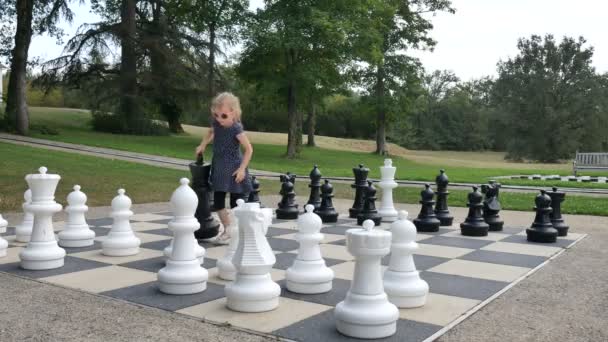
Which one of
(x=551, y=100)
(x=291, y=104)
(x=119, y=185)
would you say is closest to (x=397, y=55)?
(x=291, y=104)

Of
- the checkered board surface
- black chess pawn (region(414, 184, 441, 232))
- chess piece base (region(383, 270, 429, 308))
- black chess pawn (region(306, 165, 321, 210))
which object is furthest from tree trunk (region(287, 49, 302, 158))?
chess piece base (region(383, 270, 429, 308))

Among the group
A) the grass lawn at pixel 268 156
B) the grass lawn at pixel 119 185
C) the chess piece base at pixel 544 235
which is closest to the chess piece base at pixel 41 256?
the grass lawn at pixel 119 185

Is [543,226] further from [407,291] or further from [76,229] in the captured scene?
[76,229]

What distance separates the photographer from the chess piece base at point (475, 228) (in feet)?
17.5

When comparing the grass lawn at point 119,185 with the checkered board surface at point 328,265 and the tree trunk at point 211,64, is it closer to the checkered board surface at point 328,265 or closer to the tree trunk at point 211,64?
the checkered board surface at point 328,265

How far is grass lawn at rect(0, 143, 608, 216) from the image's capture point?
26.9 ft

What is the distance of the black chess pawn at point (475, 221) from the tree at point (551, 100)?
121 ft

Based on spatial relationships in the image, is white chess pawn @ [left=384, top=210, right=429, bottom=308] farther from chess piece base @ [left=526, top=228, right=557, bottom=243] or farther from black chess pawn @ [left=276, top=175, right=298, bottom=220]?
black chess pawn @ [left=276, top=175, right=298, bottom=220]

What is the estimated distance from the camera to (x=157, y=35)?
979 inches

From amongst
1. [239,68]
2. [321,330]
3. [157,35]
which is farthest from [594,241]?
[157,35]

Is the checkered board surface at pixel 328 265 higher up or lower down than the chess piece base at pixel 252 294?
lower down

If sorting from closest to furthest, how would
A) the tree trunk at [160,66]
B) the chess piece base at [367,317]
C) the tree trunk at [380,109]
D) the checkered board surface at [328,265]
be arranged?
1. the chess piece base at [367,317]
2. the checkered board surface at [328,265]
3. the tree trunk at [160,66]
4. the tree trunk at [380,109]

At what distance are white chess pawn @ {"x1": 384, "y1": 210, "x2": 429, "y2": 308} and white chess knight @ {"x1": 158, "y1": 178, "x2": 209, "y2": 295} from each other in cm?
112

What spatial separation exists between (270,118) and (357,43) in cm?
2690
